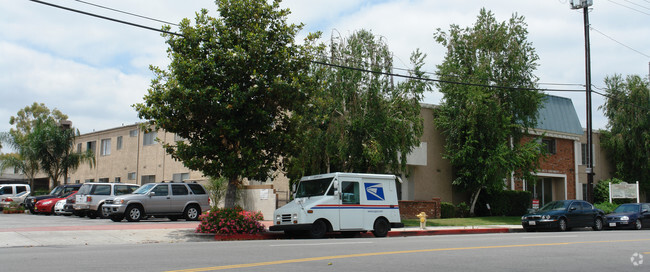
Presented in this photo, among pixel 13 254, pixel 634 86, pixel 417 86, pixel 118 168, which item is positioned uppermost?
pixel 634 86

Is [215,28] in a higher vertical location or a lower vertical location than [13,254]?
higher

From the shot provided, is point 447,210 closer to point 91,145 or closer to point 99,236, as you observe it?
point 99,236

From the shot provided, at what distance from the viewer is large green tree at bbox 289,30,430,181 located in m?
22.8

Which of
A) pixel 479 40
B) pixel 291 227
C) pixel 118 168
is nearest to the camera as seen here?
pixel 291 227

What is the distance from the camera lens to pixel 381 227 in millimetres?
18562

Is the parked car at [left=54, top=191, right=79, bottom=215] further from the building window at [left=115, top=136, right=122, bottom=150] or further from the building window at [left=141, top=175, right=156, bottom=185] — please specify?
the building window at [left=115, top=136, right=122, bottom=150]

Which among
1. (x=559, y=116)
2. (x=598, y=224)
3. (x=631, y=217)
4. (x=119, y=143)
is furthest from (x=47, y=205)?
(x=559, y=116)

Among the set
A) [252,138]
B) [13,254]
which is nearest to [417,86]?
[252,138]

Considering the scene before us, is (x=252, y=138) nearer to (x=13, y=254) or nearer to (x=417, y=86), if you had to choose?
(x=13, y=254)

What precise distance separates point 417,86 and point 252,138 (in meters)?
9.31

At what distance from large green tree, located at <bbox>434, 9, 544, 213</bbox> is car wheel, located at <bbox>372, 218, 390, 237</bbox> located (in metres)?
11.3

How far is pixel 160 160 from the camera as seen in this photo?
37688 millimetres

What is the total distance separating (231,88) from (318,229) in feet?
16.1

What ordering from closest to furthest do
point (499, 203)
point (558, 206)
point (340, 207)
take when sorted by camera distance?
point (340, 207), point (558, 206), point (499, 203)
